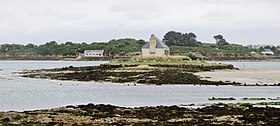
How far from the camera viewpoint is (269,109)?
23750 millimetres

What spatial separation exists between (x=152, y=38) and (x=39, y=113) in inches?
Result: 2454

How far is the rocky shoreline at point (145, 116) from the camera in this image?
19.5m

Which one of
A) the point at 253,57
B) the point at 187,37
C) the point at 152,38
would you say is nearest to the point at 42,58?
the point at 187,37

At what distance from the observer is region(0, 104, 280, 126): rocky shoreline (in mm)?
19516

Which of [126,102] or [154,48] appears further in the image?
[154,48]

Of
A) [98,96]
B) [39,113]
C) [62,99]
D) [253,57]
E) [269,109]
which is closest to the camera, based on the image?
[39,113]

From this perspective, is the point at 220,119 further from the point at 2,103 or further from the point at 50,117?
the point at 2,103

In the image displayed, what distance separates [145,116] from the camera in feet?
70.6

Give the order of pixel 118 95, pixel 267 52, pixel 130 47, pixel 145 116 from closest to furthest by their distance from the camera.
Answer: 1. pixel 145 116
2. pixel 118 95
3. pixel 130 47
4. pixel 267 52

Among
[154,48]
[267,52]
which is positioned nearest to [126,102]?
[154,48]

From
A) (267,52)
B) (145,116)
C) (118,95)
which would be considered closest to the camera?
(145,116)

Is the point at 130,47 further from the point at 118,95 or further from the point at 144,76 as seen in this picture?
the point at 118,95

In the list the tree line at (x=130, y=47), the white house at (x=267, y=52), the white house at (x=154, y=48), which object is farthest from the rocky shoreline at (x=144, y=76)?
the white house at (x=267, y=52)

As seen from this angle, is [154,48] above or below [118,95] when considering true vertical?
above
